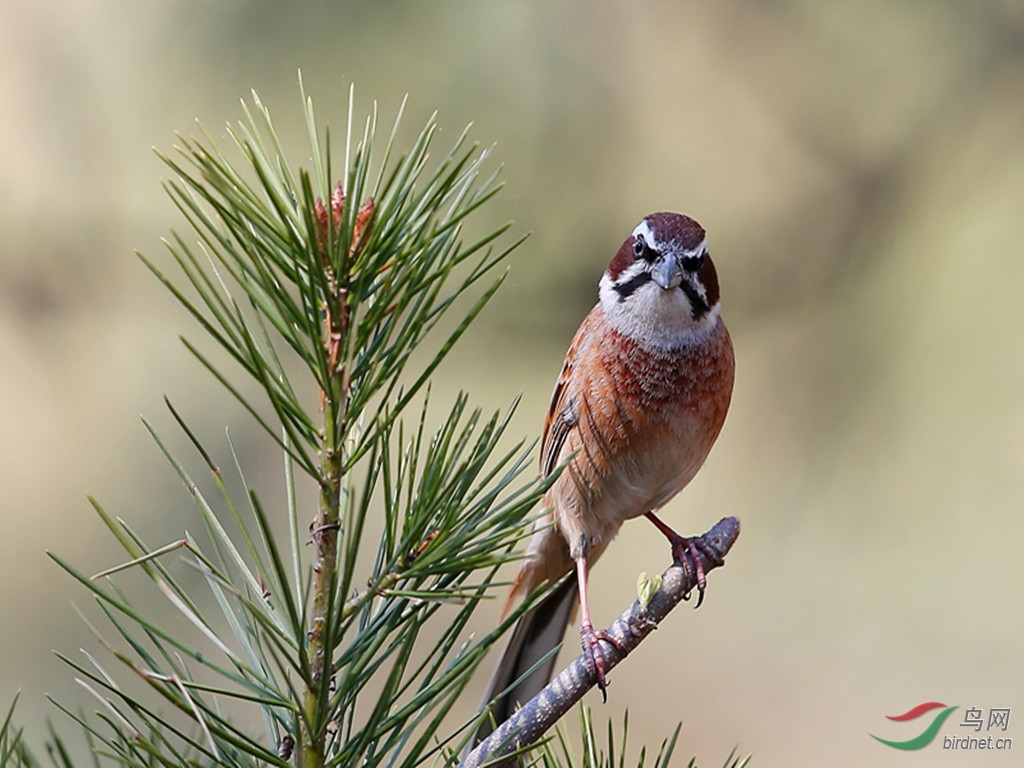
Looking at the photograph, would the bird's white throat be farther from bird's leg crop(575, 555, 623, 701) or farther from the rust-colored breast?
bird's leg crop(575, 555, 623, 701)

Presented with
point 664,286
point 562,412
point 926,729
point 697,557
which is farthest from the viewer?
point 926,729

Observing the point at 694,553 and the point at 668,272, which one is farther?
the point at 668,272

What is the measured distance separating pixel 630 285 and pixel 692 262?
0.09 metres

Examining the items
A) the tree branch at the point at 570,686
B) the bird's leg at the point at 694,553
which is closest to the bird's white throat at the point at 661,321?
the bird's leg at the point at 694,553

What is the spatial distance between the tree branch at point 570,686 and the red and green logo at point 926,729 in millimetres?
1040

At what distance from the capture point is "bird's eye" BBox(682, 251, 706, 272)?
1076mm

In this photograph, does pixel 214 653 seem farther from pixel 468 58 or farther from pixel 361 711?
pixel 468 58

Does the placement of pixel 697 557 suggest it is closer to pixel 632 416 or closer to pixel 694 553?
pixel 694 553

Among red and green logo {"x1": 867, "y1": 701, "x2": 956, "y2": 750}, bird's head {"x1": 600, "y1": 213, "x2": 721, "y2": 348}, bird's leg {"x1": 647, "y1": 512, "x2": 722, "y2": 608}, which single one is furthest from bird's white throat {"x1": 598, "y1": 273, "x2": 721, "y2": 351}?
red and green logo {"x1": 867, "y1": 701, "x2": 956, "y2": 750}

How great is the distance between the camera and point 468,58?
57.4 inches

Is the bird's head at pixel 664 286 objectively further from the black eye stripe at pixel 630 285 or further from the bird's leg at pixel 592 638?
the bird's leg at pixel 592 638

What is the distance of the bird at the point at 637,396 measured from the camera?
1.12 meters

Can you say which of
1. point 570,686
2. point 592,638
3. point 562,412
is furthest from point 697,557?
point 562,412

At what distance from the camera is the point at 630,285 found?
115 cm
